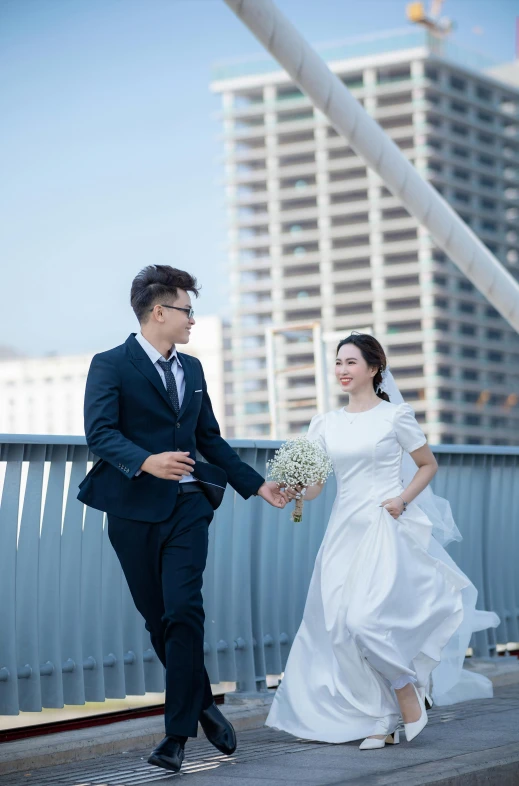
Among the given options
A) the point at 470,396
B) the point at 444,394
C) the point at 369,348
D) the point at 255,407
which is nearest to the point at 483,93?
the point at 470,396

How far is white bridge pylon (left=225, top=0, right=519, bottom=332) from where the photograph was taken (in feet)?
50.1

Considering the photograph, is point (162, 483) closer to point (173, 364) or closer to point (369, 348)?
point (173, 364)

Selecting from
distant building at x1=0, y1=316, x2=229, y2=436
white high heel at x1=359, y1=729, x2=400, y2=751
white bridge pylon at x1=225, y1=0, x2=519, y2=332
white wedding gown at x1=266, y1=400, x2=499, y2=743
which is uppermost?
distant building at x1=0, y1=316, x2=229, y2=436

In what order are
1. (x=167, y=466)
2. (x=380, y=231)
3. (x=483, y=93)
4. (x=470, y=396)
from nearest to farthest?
(x=167, y=466), (x=470, y=396), (x=380, y=231), (x=483, y=93)

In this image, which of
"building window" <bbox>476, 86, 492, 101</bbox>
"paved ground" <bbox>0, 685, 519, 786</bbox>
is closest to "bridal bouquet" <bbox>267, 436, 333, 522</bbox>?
"paved ground" <bbox>0, 685, 519, 786</bbox>

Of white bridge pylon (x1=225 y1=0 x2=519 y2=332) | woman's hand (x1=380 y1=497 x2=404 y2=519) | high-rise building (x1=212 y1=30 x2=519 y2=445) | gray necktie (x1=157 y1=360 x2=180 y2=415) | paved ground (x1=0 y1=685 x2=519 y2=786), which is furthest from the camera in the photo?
high-rise building (x1=212 y1=30 x2=519 y2=445)

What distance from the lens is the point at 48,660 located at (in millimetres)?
5344

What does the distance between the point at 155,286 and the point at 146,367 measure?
1.23 feet

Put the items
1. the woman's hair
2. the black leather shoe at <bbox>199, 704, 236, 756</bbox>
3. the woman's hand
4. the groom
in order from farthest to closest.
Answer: the woman's hair → the woman's hand → the black leather shoe at <bbox>199, 704, 236, 756</bbox> → the groom

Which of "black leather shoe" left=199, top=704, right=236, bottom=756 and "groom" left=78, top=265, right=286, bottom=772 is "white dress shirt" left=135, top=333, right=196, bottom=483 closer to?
"groom" left=78, top=265, right=286, bottom=772

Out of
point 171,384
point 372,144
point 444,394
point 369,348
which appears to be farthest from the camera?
point 444,394

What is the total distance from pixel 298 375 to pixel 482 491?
185 meters

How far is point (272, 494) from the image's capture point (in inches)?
209

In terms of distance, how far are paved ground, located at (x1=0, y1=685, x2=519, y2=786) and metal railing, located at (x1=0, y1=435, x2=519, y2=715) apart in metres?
0.48
